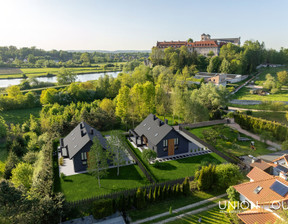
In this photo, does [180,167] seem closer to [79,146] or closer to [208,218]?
[208,218]

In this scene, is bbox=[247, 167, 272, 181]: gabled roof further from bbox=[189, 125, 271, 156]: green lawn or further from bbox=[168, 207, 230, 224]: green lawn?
bbox=[189, 125, 271, 156]: green lawn

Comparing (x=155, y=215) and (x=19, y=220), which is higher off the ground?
(x=19, y=220)

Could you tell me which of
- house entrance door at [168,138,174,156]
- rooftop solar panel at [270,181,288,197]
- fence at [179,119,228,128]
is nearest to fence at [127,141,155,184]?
house entrance door at [168,138,174,156]

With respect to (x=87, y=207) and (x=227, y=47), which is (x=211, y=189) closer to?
(x=87, y=207)

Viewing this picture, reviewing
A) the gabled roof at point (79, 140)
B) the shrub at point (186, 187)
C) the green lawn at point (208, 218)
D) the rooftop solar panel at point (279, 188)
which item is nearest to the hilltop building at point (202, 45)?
the gabled roof at point (79, 140)

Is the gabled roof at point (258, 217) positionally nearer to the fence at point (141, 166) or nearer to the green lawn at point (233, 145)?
the fence at point (141, 166)

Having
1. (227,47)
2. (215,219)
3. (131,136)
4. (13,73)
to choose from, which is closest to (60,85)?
(13,73)
